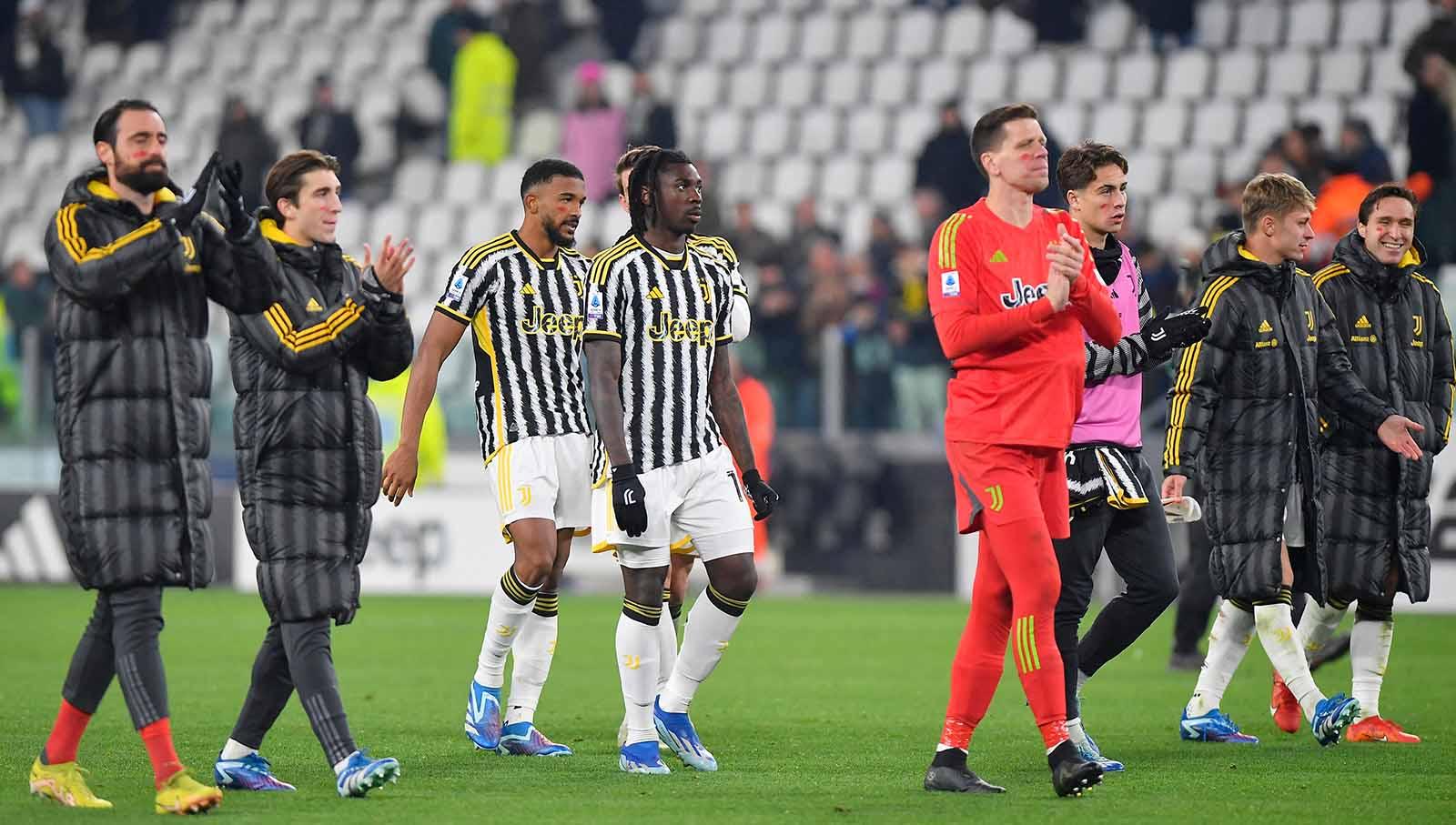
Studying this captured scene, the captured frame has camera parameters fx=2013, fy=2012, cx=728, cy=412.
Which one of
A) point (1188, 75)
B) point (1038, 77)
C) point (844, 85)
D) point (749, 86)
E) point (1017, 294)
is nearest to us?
point (1017, 294)

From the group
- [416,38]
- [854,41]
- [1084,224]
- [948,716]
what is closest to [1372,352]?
[1084,224]

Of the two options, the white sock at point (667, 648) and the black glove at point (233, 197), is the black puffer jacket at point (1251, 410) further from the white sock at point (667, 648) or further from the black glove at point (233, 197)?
the black glove at point (233, 197)

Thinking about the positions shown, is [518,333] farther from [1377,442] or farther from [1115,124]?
[1115,124]

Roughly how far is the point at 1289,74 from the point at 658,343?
1553 cm

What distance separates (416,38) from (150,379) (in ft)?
68.7

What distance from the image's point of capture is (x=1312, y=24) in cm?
2145

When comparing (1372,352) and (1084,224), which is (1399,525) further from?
(1084,224)

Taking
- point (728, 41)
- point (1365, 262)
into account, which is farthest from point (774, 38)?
point (1365, 262)

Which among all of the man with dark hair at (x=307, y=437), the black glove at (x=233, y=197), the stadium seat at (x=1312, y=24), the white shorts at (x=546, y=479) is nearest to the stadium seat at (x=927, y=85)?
the stadium seat at (x=1312, y=24)

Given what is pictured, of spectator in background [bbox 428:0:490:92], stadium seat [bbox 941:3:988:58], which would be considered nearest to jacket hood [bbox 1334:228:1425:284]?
stadium seat [bbox 941:3:988:58]

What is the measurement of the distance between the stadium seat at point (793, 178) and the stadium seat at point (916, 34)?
1.93m

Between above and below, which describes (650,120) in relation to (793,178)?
above

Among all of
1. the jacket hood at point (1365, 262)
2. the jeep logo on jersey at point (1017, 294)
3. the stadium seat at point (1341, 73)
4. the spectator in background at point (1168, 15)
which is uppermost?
the spectator in background at point (1168, 15)

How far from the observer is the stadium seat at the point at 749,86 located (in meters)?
24.0
